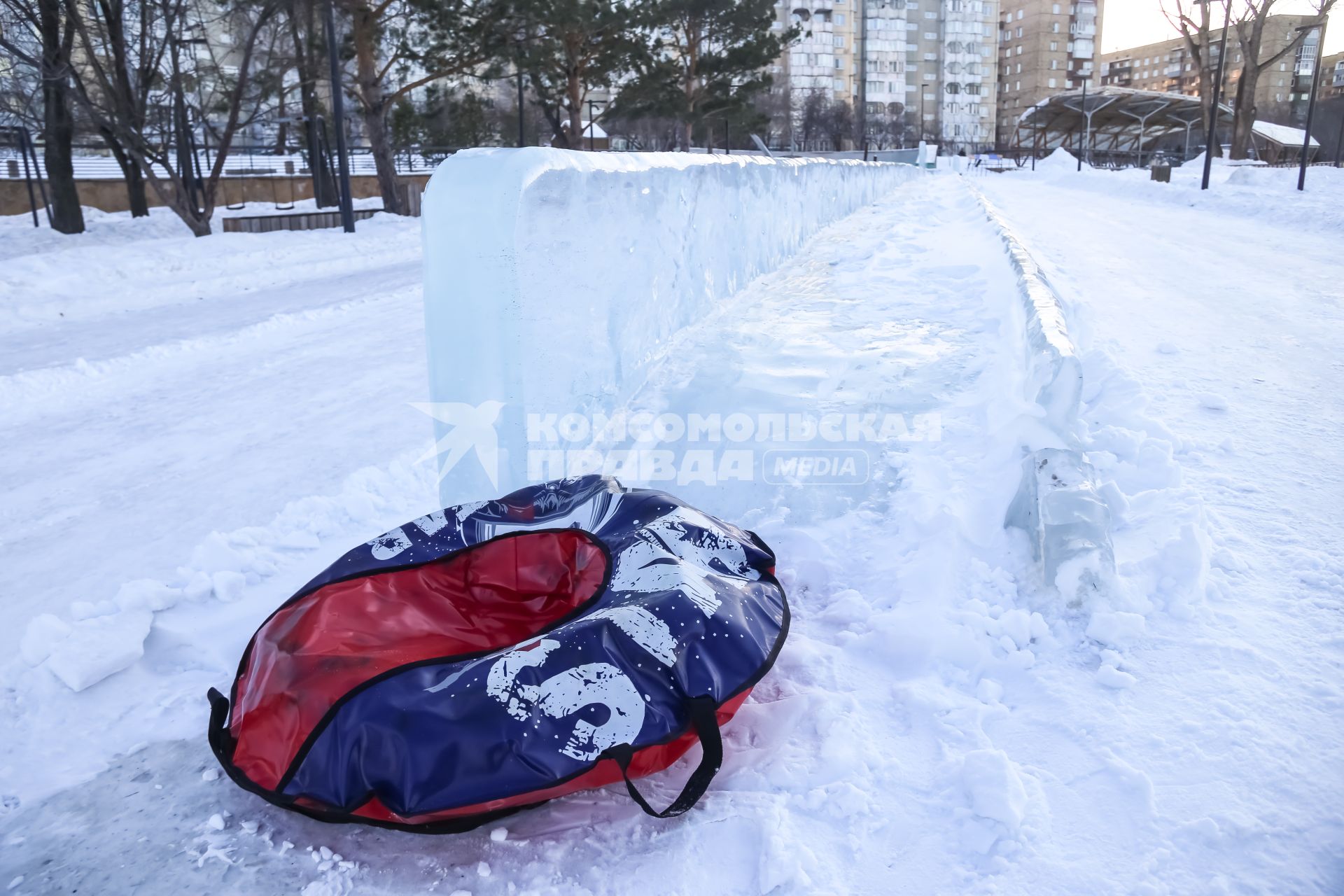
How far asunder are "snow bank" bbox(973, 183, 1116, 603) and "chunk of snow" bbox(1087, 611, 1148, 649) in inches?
4.0

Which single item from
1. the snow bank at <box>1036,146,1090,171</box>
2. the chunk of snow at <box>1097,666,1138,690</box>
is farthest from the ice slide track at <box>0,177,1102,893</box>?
the snow bank at <box>1036,146,1090,171</box>

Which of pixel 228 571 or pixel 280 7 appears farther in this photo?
pixel 280 7

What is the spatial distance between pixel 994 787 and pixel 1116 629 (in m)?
0.70

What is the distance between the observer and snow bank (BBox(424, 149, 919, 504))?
269 centimetres

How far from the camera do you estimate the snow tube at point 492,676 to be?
1.59 meters

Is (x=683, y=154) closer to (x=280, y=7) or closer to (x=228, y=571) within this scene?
(x=228, y=571)

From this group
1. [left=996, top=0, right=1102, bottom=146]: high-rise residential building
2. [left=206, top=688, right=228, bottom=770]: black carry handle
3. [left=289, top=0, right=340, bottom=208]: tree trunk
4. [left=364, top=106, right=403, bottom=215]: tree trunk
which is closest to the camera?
[left=206, top=688, right=228, bottom=770]: black carry handle

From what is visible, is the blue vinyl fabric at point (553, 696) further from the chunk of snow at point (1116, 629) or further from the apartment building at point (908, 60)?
the apartment building at point (908, 60)

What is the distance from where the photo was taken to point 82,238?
1576 centimetres

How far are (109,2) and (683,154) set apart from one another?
1340cm

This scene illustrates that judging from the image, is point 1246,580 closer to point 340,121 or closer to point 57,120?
point 340,121

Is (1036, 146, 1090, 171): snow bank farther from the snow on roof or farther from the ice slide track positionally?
the ice slide track

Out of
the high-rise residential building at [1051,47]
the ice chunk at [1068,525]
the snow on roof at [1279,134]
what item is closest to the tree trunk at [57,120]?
the ice chunk at [1068,525]

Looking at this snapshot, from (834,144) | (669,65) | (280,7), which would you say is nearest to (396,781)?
(280,7)
